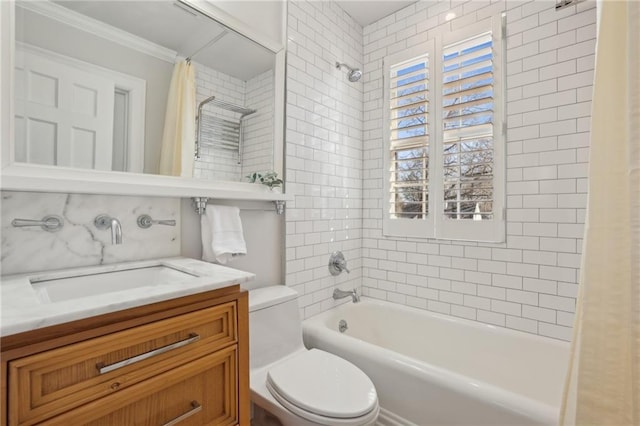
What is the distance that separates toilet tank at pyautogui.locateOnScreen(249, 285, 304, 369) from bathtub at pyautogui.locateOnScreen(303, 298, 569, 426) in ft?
0.73

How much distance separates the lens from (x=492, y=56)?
201cm

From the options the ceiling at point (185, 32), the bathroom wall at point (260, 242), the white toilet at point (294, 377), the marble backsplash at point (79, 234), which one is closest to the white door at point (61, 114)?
the marble backsplash at point (79, 234)

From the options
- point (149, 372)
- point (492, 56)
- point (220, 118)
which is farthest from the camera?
point (492, 56)

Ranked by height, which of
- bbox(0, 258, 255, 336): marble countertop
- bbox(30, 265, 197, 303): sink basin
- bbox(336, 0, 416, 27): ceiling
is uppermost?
bbox(336, 0, 416, 27): ceiling

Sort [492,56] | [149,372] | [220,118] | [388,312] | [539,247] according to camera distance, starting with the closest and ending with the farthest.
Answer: [149,372] < [220,118] < [539,247] < [492,56] < [388,312]

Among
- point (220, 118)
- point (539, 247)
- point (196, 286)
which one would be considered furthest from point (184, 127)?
point (539, 247)

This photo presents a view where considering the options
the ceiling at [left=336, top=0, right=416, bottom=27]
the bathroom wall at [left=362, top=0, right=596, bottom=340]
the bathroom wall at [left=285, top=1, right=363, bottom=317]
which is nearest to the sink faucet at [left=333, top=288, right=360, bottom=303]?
the bathroom wall at [left=285, top=1, right=363, bottom=317]

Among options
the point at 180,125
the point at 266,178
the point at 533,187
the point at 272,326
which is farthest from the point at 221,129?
the point at 533,187

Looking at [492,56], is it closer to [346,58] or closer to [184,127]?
[346,58]

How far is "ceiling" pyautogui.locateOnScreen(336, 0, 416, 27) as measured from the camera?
7.66ft

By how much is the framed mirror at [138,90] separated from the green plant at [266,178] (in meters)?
0.04

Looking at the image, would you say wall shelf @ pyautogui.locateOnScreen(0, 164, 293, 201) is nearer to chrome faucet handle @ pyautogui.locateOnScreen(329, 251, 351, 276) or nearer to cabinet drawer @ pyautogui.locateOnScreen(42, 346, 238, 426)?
cabinet drawer @ pyautogui.locateOnScreen(42, 346, 238, 426)

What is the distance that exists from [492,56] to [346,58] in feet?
3.35

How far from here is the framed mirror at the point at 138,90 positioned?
3.61 ft
